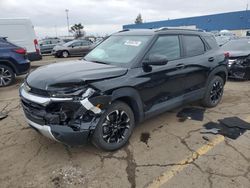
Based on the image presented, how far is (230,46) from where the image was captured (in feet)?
31.4

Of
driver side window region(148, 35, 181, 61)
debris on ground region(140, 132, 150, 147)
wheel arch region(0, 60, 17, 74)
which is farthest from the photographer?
wheel arch region(0, 60, 17, 74)

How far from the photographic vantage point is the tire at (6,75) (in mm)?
7961

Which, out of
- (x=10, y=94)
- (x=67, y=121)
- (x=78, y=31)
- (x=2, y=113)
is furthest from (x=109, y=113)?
(x=78, y=31)

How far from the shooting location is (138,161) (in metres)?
3.39

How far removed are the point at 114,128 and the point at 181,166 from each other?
1.05 metres

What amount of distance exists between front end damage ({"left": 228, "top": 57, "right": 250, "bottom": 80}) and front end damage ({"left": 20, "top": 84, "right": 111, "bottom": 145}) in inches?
254

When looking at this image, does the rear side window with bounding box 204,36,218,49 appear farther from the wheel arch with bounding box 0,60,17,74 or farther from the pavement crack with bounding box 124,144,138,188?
the wheel arch with bounding box 0,60,17,74

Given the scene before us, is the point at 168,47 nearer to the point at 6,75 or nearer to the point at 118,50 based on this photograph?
the point at 118,50

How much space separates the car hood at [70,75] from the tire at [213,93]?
2.52 meters

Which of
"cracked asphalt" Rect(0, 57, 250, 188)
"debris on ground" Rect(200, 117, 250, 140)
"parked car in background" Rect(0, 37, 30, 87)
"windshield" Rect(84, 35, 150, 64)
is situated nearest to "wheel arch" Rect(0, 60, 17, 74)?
"parked car in background" Rect(0, 37, 30, 87)

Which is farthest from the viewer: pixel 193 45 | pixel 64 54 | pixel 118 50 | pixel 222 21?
pixel 222 21

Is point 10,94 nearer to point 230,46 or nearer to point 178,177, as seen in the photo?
point 178,177

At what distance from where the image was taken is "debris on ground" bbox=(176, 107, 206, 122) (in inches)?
196

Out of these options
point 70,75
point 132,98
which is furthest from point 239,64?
point 70,75
